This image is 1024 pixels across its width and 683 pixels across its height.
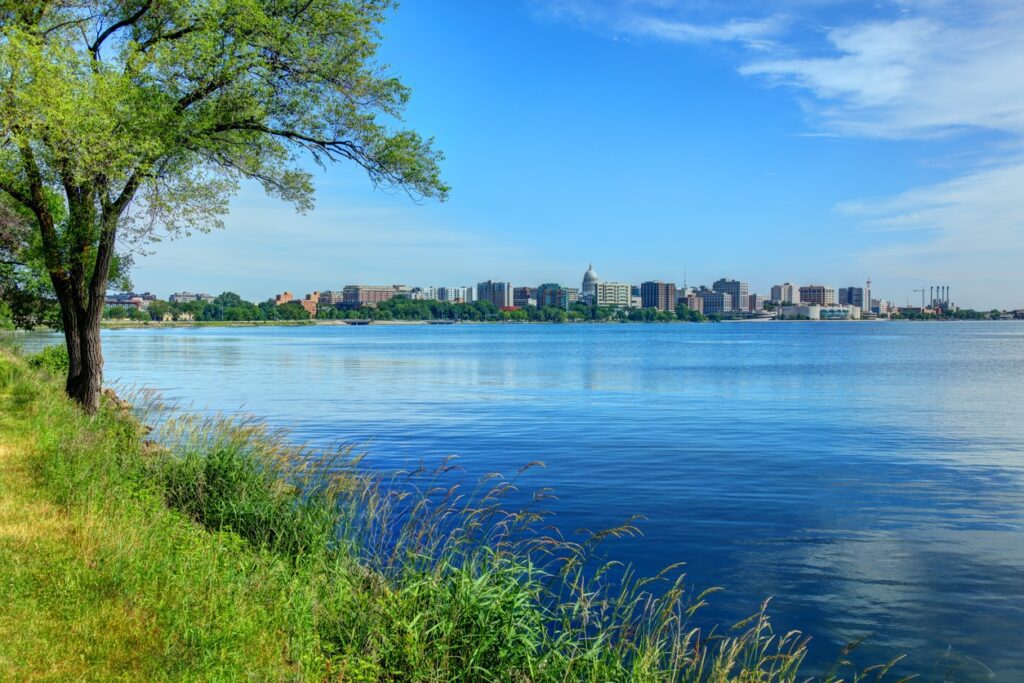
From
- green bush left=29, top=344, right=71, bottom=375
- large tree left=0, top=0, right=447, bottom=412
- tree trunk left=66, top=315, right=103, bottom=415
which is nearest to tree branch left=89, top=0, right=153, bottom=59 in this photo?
large tree left=0, top=0, right=447, bottom=412

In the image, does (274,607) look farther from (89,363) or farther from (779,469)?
(779,469)

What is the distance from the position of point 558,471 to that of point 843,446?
1178cm

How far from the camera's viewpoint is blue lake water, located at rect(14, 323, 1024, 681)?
13102 mm

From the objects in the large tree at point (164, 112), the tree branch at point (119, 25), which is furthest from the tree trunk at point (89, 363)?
the tree branch at point (119, 25)

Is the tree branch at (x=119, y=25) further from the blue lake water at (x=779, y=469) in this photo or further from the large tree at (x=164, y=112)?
the blue lake water at (x=779, y=469)

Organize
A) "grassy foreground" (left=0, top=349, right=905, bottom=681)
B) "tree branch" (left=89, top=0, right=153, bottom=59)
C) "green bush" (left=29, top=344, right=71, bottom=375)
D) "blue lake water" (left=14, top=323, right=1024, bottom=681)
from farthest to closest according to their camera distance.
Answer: "green bush" (left=29, top=344, right=71, bottom=375) < "tree branch" (left=89, top=0, right=153, bottom=59) < "blue lake water" (left=14, top=323, right=1024, bottom=681) < "grassy foreground" (left=0, top=349, right=905, bottom=681)

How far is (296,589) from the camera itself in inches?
382

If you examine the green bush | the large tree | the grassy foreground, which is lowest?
the grassy foreground

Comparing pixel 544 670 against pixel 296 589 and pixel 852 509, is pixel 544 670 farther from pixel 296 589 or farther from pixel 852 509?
pixel 852 509

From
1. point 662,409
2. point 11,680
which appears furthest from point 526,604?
point 662,409

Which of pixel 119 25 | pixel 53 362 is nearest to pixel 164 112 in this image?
pixel 119 25

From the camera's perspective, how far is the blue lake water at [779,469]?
1310cm

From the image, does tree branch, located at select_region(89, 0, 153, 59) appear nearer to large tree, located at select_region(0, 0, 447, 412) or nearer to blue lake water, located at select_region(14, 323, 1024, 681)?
large tree, located at select_region(0, 0, 447, 412)

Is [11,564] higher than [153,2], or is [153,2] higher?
[153,2]
